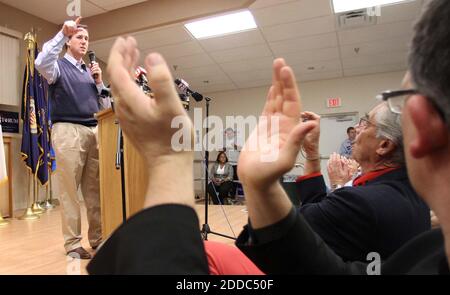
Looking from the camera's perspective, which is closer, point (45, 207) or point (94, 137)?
point (94, 137)

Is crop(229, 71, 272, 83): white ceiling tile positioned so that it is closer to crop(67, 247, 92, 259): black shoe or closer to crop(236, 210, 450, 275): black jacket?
crop(67, 247, 92, 259): black shoe

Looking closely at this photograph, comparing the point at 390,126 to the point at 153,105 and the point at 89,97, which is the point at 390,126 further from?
the point at 89,97

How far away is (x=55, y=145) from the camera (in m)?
1.96

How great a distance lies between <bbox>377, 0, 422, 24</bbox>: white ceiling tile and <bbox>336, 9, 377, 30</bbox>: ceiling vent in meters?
0.11

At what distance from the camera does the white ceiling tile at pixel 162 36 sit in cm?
430

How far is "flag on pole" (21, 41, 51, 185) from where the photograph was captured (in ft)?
12.7

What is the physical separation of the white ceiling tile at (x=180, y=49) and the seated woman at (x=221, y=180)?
6.43 ft

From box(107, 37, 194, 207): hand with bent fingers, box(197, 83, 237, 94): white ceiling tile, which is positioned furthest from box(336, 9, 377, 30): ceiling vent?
box(107, 37, 194, 207): hand with bent fingers

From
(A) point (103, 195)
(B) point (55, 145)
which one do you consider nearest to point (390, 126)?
(A) point (103, 195)

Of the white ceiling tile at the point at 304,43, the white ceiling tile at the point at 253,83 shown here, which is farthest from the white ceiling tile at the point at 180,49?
the white ceiling tile at the point at 253,83

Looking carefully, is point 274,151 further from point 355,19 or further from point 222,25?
point 355,19

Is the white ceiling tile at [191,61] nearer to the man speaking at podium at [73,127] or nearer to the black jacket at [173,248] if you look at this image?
the man speaking at podium at [73,127]

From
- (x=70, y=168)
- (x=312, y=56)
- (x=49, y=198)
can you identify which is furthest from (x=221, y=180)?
(x=70, y=168)
